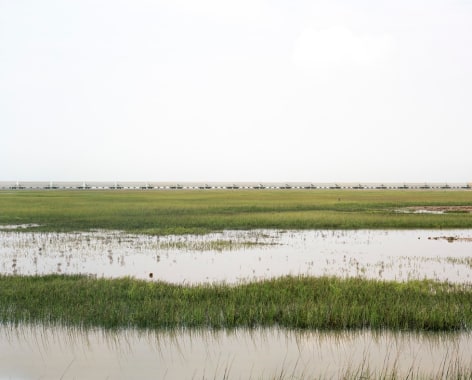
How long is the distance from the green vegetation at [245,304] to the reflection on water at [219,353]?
17.9 inches

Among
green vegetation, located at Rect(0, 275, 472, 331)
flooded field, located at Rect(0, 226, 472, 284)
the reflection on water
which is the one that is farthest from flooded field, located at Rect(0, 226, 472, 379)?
green vegetation, located at Rect(0, 275, 472, 331)

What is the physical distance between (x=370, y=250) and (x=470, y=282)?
6.45 meters

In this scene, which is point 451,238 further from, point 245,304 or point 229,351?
point 229,351

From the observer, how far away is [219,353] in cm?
809

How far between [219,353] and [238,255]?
10118 millimetres

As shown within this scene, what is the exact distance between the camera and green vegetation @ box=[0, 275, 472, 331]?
374 inches

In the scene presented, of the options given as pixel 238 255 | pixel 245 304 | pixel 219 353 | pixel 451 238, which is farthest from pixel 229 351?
pixel 451 238

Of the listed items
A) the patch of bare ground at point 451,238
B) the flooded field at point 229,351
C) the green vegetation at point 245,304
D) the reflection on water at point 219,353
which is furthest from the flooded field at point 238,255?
the reflection on water at point 219,353

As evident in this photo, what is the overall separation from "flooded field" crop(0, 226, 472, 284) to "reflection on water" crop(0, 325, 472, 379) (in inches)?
195

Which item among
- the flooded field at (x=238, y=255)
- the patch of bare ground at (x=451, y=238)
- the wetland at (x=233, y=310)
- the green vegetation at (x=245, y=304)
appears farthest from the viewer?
the patch of bare ground at (x=451, y=238)

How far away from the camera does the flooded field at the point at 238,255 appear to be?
49.2 ft

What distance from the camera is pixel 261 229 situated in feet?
91.2

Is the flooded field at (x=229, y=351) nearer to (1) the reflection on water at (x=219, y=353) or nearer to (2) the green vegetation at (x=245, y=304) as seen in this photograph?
(1) the reflection on water at (x=219, y=353)

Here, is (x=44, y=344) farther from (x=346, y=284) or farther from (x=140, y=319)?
(x=346, y=284)
